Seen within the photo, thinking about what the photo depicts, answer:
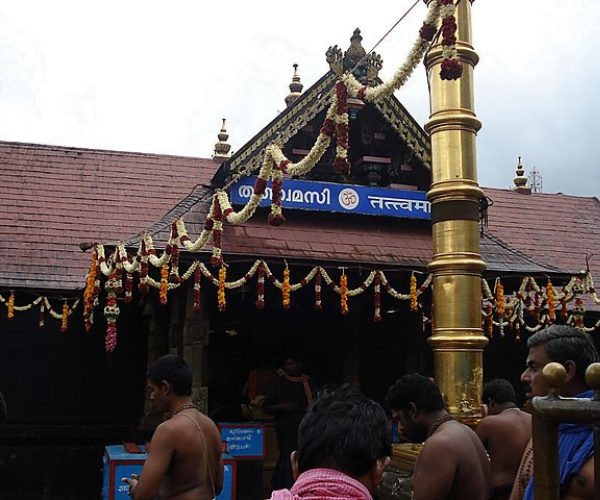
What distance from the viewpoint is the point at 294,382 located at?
927cm

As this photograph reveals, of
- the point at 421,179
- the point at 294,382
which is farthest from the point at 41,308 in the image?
the point at 421,179

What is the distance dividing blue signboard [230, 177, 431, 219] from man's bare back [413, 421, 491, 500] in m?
6.20

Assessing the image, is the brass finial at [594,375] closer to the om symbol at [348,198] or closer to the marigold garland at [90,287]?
the marigold garland at [90,287]

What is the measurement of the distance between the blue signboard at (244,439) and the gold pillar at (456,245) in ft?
16.7

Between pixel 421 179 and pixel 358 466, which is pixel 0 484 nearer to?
pixel 421 179

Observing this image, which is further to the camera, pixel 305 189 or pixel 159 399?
pixel 305 189

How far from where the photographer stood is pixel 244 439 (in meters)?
9.30

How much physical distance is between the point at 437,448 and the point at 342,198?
658cm

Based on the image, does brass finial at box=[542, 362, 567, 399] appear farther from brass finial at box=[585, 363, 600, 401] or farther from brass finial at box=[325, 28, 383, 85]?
brass finial at box=[325, 28, 383, 85]

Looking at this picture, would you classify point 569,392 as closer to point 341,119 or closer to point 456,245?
point 456,245

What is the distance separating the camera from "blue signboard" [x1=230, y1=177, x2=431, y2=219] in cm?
967

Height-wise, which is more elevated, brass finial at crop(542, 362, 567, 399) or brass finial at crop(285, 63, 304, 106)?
brass finial at crop(285, 63, 304, 106)

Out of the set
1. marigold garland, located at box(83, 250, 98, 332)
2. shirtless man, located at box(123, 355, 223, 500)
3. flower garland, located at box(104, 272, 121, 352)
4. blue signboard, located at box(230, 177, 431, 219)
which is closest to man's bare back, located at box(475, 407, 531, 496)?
shirtless man, located at box(123, 355, 223, 500)

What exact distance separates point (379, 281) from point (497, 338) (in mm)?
5131
